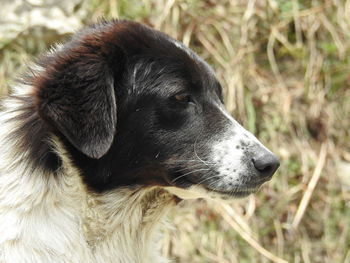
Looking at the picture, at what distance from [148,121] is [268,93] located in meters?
2.87

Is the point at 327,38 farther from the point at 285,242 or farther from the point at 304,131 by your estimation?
the point at 285,242

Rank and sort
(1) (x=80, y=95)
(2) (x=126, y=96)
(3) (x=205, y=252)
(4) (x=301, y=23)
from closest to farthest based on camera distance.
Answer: (1) (x=80, y=95) → (2) (x=126, y=96) → (3) (x=205, y=252) → (4) (x=301, y=23)

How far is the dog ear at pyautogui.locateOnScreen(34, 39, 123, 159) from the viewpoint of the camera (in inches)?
119

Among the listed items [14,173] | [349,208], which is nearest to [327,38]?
[349,208]

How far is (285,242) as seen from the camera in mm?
5434

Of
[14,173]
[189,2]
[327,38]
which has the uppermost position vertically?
[14,173]

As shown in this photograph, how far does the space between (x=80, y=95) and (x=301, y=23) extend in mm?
3576

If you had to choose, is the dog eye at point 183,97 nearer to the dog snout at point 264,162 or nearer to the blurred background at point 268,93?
the dog snout at point 264,162

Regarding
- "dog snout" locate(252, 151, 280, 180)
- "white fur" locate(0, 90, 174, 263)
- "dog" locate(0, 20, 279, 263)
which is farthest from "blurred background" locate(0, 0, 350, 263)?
"dog snout" locate(252, 151, 280, 180)

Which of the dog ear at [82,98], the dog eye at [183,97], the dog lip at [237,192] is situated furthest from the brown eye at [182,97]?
the dog lip at [237,192]

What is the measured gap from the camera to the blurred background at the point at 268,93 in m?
5.40

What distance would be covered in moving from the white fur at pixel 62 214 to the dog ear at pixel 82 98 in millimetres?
179

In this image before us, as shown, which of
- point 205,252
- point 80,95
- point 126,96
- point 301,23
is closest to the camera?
point 80,95

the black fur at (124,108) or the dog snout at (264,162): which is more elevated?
the black fur at (124,108)
